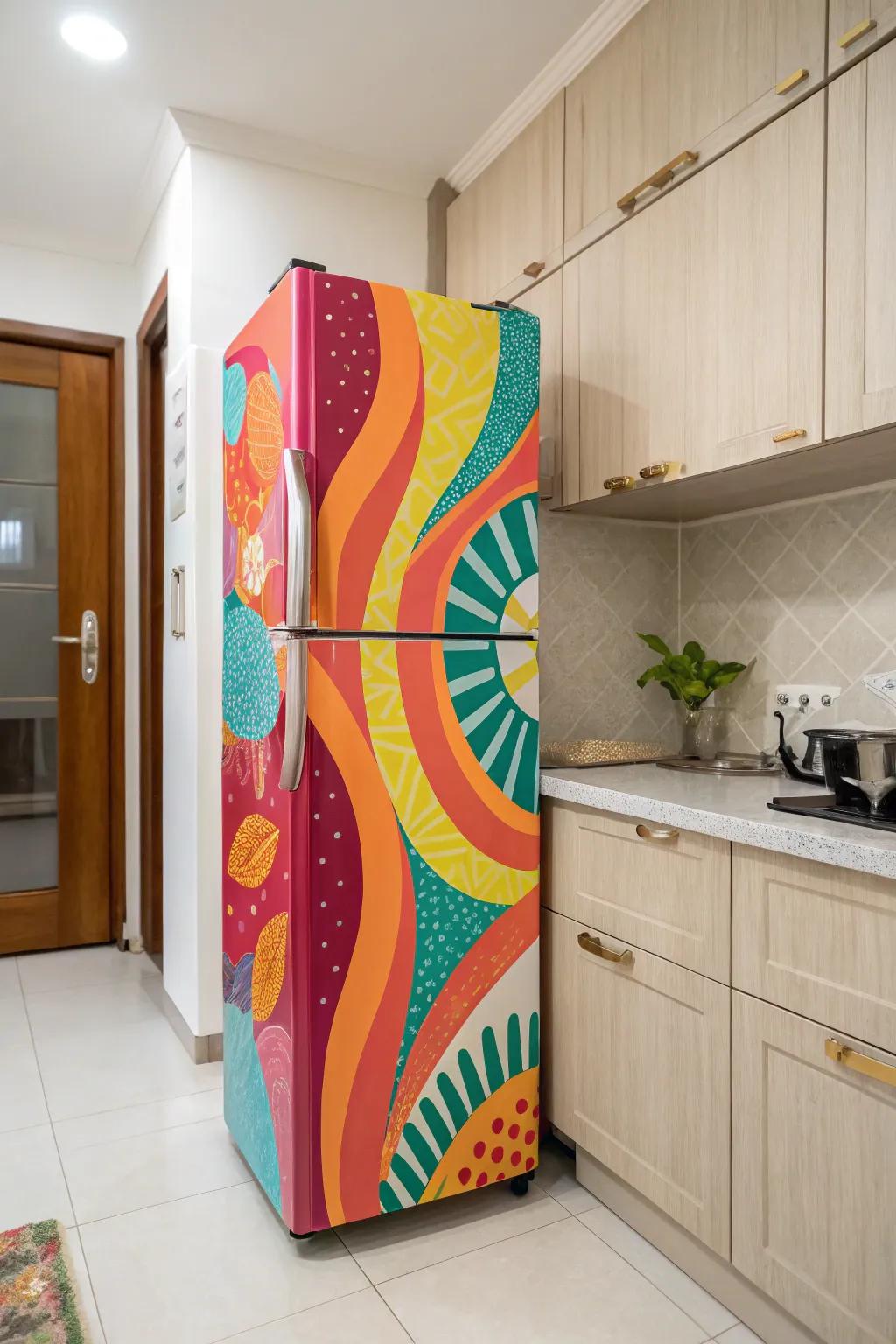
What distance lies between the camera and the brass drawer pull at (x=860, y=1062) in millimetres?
1242

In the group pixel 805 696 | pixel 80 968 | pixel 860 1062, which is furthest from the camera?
pixel 80 968

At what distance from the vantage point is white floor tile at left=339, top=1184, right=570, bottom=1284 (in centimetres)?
171

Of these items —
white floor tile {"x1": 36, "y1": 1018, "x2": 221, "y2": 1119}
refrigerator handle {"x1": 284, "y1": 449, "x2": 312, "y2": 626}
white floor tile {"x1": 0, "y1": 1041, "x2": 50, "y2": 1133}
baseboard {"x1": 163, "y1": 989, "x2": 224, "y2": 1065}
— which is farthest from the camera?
baseboard {"x1": 163, "y1": 989, "x2": 224, "y2": 1065}

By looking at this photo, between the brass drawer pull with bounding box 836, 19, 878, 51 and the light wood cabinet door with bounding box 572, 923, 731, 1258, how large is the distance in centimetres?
158

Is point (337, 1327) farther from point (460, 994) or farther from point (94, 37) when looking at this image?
point (94, 37)

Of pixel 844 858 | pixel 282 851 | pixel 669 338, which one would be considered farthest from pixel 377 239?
pixel 844 858

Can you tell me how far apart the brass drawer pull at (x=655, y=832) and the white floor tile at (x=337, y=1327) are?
0.92 m

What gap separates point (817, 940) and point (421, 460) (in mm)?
1087

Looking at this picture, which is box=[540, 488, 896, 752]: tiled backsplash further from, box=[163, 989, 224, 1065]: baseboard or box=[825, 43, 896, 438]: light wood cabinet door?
box=[163, 989, 224, 1065]: baseboard

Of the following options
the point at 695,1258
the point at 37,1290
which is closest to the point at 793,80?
the point at 695,1258

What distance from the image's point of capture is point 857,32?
1.48m

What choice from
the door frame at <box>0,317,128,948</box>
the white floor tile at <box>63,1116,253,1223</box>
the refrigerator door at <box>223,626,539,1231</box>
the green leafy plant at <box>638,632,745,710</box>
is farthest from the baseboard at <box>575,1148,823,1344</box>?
the door frame at <box>0,317,128,948</box>

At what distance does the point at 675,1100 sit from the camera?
5.35 feet


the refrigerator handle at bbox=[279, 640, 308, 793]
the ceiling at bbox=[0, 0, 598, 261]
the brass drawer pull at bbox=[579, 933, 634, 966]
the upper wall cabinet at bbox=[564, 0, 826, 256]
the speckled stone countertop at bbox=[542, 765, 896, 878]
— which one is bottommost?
the brass drawer pull at bbox=[579, 933, 634, 966]
